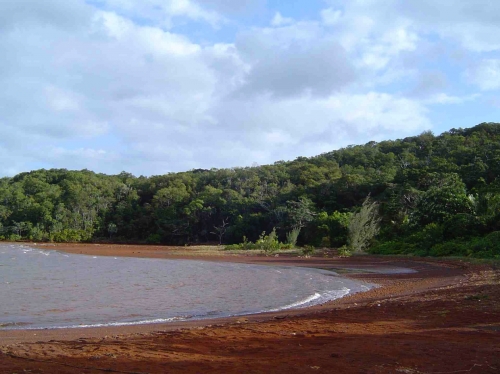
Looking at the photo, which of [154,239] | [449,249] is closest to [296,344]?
[449,249]

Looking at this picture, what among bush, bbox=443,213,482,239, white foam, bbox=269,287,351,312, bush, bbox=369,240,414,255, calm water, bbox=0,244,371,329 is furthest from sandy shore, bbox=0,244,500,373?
bush, bbox=369,240,414,255

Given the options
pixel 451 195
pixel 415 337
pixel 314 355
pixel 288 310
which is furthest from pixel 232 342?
pixel 451 195

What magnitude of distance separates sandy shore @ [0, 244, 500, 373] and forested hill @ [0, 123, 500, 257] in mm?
32443

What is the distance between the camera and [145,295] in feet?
59.6

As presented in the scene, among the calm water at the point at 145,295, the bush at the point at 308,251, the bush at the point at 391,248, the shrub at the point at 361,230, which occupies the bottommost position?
the calm water at the point at 145,295

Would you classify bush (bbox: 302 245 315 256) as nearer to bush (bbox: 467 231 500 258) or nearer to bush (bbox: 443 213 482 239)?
bush (bbox: 443 213 482 239)

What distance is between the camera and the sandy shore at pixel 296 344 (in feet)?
22.9

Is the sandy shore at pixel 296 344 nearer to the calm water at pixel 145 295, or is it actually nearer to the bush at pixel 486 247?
the calm water at pixel 145 295

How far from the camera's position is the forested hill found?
5316cm

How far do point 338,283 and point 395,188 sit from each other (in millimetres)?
36098

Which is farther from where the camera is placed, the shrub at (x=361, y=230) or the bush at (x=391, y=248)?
the shrub at (x=361, y=230)

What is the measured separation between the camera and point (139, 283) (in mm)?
22203

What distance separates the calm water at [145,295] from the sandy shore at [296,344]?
76.9 inches

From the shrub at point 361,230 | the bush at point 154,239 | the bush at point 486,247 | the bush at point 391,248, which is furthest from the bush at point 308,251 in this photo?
the bush at point 154,239
